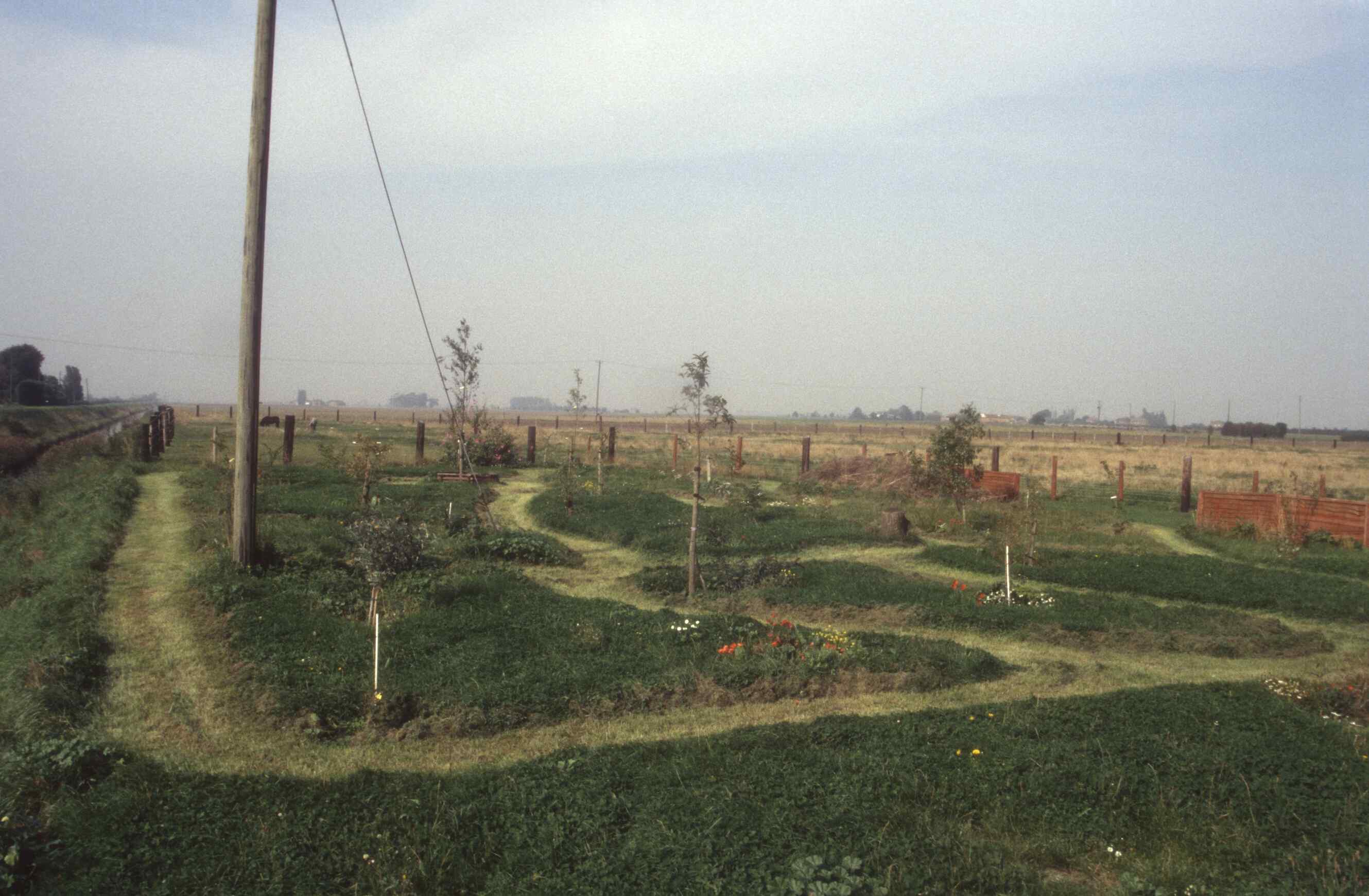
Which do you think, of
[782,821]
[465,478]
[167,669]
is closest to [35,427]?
[465,478]

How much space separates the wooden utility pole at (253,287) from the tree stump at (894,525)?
9.70 m

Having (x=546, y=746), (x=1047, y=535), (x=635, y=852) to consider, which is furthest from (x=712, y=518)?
(x=635, y=852)

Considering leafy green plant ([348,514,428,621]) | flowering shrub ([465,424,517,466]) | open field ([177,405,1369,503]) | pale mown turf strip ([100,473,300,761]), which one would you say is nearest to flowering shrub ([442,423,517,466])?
flowering shrub ([465,424,517,466])

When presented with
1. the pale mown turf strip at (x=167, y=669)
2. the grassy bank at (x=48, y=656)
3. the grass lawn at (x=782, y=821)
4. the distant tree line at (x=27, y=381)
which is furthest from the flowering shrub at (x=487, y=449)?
the distant tree line at (x=27, y=381)

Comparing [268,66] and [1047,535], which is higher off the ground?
[268,66]

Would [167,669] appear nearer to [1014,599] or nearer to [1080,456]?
[1014,599]

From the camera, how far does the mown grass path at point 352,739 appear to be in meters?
6.30

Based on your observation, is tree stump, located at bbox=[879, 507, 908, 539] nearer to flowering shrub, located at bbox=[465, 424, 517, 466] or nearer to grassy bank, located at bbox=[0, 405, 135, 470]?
flowering shrub, located at bbox=[465, 424, 517, 466]

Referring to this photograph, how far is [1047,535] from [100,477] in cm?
1777

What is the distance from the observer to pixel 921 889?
4.43 metres

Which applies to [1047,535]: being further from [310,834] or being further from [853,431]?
[853,431]

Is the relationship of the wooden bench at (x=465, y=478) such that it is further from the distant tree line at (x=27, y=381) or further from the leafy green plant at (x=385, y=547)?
the distant tree line at (x=27, y=381)

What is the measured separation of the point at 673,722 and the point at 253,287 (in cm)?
681

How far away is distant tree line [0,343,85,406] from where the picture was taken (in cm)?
5047
